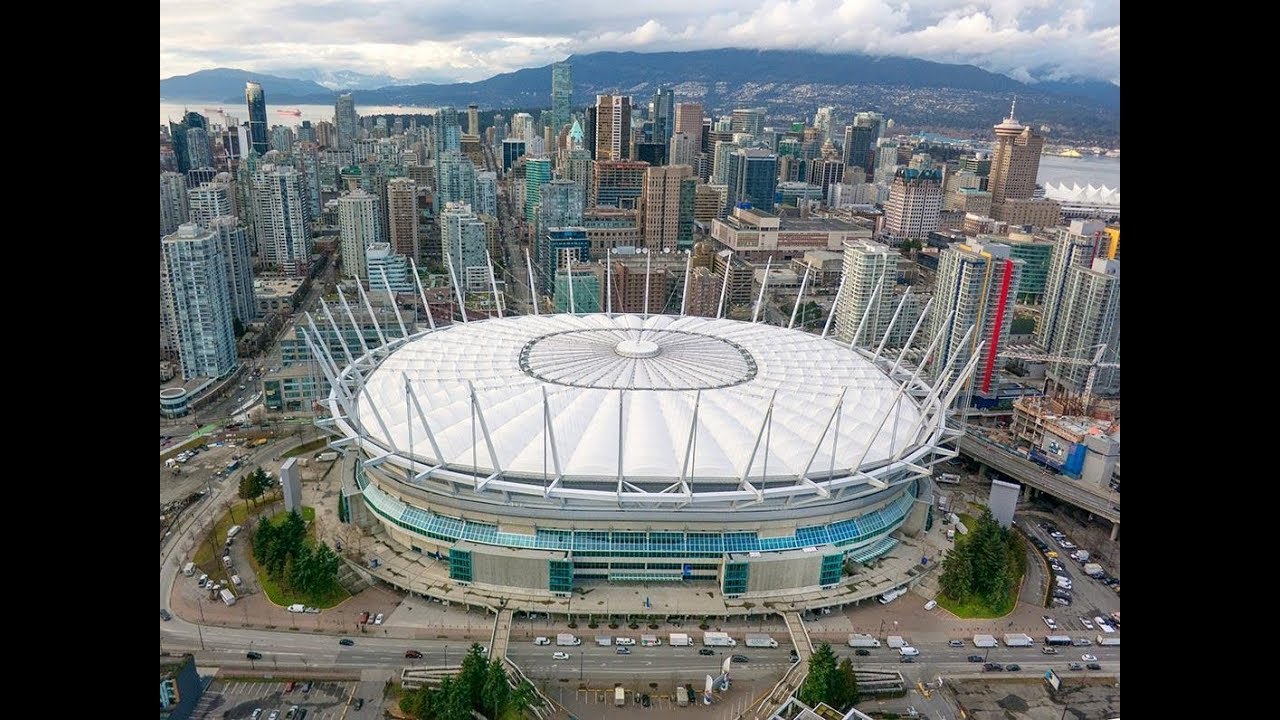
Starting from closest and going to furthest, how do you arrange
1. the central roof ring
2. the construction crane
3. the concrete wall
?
1. the concrete wall
2. the central roof ring
3. the construction crane

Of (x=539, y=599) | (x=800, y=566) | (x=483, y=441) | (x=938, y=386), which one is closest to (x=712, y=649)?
(x=800, y=566)

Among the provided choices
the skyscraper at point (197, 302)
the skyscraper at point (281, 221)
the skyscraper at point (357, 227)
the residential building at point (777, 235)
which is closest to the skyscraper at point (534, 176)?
the skyscraper at point (357, 227)

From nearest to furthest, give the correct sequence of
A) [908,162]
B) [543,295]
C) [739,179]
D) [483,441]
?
1. [483,441]
2. [543,295]
3. [739,179]
4. [908,162]

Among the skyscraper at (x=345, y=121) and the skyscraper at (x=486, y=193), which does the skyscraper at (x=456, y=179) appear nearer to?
the skyscraper at (x=486, y=193)

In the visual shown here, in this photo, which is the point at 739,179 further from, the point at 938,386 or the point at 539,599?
the point at 539,599

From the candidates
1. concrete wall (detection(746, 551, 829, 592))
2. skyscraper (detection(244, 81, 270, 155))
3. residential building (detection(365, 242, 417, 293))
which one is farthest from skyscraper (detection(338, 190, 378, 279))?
skyscraper (detection(244, 81, 270, 155))

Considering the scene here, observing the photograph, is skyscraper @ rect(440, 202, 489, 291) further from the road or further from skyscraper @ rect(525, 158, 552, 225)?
the road
